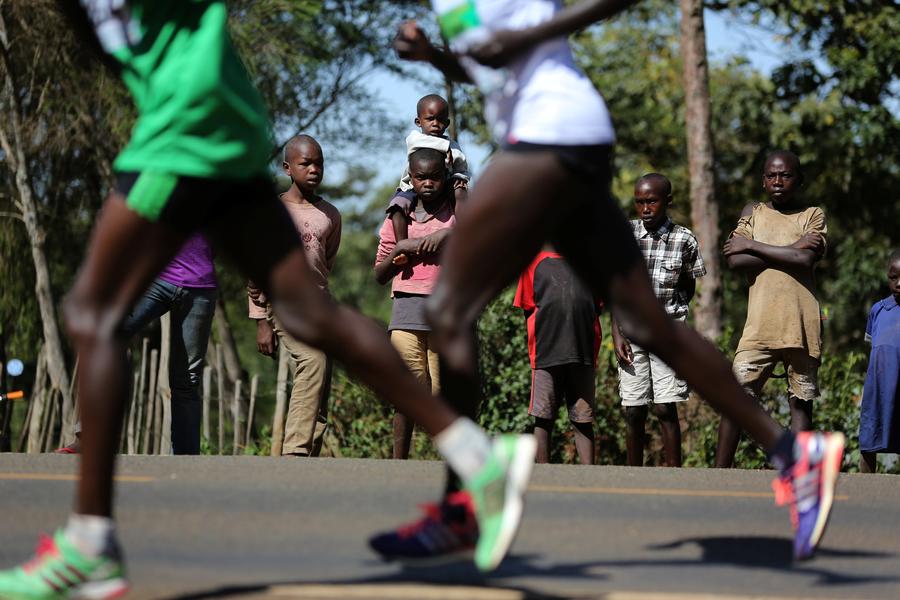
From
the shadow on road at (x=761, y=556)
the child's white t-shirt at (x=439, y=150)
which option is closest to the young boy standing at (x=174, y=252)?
the shadow on road at (x=761, y=556)

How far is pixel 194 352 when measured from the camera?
8.02 m

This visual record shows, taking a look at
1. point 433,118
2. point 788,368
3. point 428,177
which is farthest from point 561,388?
point 433,118

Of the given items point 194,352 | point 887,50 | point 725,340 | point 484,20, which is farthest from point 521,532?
point 887,50

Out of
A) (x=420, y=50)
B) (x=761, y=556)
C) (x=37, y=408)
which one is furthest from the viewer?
(x=37, y=408)

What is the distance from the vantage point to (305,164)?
331 inches

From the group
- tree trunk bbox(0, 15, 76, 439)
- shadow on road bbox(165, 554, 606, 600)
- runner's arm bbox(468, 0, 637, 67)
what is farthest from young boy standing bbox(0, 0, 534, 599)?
tree trunk bbox(0, 15, 76, 439)

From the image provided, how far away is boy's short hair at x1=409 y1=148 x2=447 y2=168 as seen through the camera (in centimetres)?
829

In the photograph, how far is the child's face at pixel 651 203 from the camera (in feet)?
28.8

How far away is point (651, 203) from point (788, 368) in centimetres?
132

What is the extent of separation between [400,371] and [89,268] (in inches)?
36.2

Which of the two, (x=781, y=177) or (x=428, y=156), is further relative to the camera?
(x=781, y=177)

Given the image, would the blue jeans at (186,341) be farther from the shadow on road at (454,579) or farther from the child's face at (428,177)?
the shadow on road at (454,579)

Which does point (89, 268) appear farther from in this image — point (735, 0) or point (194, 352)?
point (735, 0)

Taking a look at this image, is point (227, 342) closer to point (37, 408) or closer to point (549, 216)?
point (37, 408)
